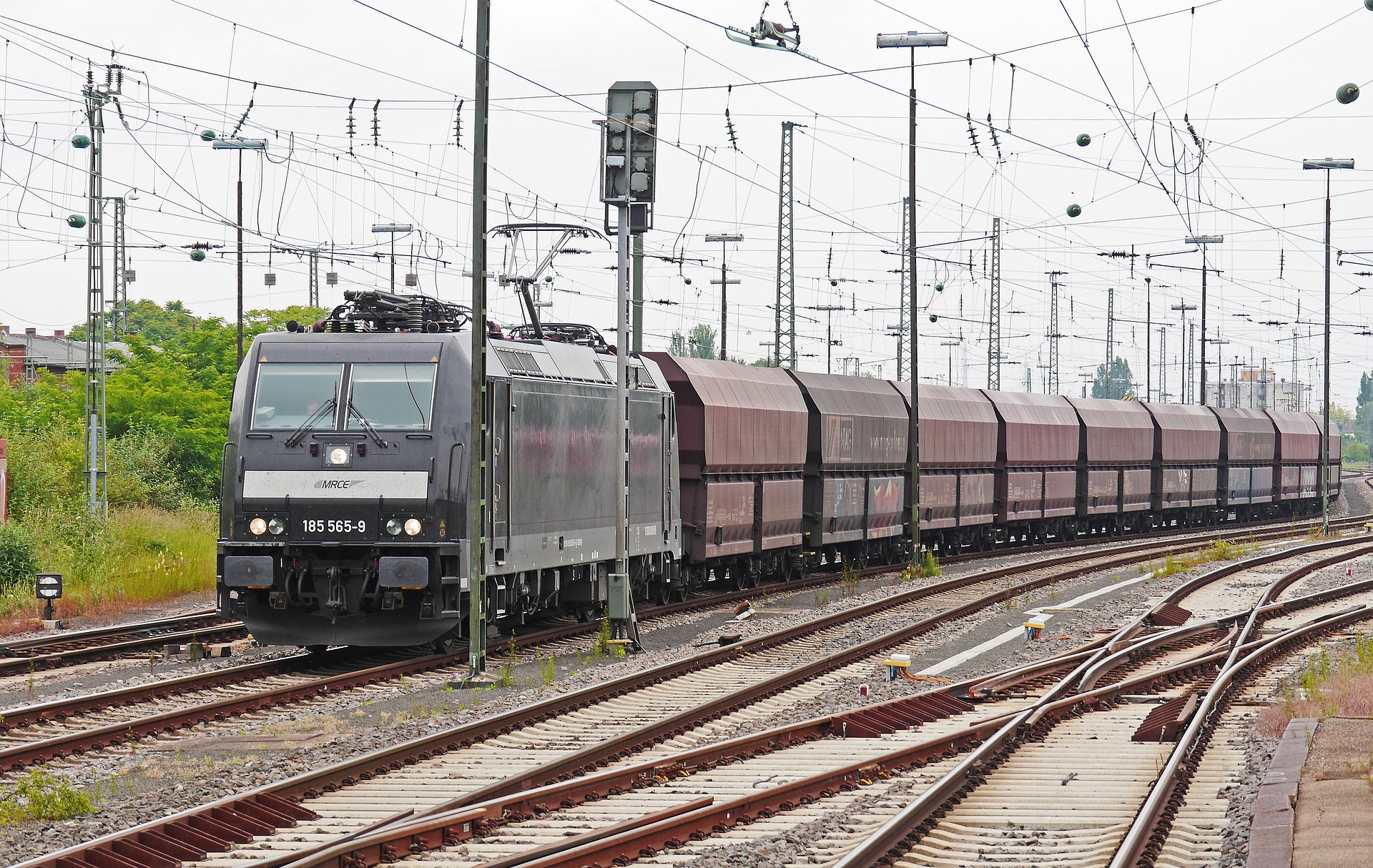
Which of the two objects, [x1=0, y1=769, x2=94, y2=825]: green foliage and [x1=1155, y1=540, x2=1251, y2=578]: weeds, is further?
[x1=1155, y1=540, x2=1251, y2=578]: weeds

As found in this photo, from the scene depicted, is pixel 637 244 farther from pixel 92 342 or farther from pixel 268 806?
pixel 268 806

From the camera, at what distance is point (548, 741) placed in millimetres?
12484

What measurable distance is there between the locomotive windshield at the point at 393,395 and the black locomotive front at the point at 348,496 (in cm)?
1

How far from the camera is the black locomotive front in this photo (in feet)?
52.4

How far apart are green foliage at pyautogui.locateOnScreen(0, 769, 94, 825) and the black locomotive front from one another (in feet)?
19.1

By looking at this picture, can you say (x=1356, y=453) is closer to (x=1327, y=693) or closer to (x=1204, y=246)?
(x=1204, y=246)

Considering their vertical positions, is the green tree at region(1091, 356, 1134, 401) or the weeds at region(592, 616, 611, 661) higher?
the green tree at region(1091, 356, 1134, 401)

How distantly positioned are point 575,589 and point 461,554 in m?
5.22

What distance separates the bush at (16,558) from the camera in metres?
24.3

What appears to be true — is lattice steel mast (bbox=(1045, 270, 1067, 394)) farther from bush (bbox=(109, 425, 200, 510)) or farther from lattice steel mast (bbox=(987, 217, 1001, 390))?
bush (bbox=(109, 425, 200, 510))

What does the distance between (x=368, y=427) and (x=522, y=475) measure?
91.9 inches

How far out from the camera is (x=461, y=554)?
53.0 feet

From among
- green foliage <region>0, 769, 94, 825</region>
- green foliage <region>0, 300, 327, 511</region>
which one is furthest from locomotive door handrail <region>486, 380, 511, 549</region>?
green foliage <region>0, 300, 327, 511</region>

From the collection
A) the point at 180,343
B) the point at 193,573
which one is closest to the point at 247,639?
the point at 193,573
